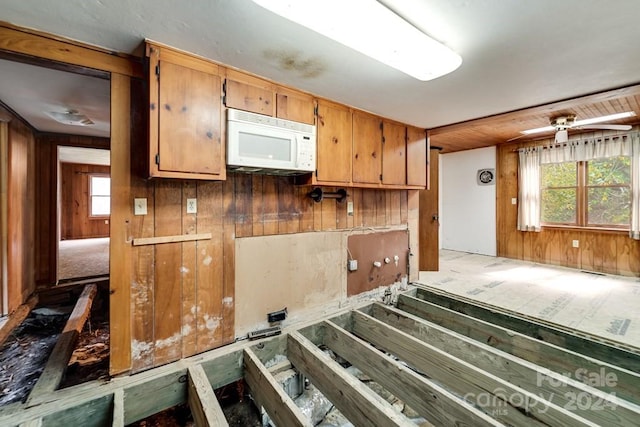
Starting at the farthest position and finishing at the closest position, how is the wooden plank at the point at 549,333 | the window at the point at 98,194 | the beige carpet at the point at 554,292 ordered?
the window at the point at 98,194 → the beige carpet at the point at 554,292 → the wooden plank at the point at 549,333

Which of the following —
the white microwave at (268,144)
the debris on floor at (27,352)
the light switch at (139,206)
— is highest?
the white microwave at (268,144)

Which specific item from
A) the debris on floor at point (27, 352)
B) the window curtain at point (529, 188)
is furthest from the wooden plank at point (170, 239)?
the window curtain at point (529, 188)

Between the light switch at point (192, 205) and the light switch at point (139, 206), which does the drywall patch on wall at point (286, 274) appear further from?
the light switch at point (139, 206)

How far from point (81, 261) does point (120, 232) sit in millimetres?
4541

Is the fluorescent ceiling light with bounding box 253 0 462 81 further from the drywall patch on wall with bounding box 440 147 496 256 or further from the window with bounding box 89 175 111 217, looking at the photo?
the window with bounding box 89 175 111 217

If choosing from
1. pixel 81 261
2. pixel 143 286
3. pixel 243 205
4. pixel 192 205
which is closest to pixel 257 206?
pixel 243 205

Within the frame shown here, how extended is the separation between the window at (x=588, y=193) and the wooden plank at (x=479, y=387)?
177 inches

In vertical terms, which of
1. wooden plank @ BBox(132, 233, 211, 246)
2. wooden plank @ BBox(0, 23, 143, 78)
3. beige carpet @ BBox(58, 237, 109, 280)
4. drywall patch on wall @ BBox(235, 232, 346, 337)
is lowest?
beige carpet @ BBox(58, 237, 109, 280)

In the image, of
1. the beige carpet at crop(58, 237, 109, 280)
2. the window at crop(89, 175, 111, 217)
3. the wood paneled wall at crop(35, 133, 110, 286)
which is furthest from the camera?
the window at crop(89, 175, 111, 217)

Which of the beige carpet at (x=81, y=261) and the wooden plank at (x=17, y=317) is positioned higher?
the beige carpet at (x=81, y=261)

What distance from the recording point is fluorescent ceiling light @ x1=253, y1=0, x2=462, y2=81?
130cm

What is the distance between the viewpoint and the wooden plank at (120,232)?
1.78 meters

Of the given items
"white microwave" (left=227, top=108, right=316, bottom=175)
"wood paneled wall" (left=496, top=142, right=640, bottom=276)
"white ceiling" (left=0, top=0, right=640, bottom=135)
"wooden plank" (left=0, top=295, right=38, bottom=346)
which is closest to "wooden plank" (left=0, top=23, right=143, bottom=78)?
"white ceiling" (left=0, top=0, right=640, bottom=135)

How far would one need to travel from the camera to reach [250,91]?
81.0 inches
